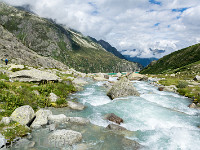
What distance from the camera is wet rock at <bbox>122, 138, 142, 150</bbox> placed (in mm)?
11102

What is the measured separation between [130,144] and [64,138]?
5680 millimetres

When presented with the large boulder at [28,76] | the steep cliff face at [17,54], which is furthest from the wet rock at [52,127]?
the steep cliff face at [17,54]

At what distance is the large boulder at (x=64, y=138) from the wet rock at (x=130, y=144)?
3.92 meters

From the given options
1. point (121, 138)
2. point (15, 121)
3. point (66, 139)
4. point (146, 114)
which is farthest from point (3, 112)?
point (146, 114)

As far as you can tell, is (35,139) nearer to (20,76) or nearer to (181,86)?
(20,76)

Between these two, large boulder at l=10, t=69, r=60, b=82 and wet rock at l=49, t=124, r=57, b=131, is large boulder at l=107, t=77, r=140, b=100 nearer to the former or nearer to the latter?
large boulder at l=10, t=69, r=60, b=82

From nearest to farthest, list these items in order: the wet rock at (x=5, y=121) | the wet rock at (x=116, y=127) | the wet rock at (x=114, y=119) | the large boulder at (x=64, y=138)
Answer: the large boulder at (x=64, y=138)
the wet rock at (x=5, y=121)
the wet rock at (x=116, y=127)
the wet rock at (x=114, y=119)

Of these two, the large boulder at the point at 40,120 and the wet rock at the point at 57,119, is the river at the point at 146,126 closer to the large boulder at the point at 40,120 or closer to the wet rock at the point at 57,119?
the large boulder at the point at 40,120

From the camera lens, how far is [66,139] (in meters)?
11.2

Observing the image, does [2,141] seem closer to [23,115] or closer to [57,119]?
[23,115]

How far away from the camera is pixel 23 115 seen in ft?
41.8

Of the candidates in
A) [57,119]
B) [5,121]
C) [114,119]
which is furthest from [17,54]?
[114,119]

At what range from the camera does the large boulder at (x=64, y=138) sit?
11043 mm

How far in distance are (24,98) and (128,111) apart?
14.5m
